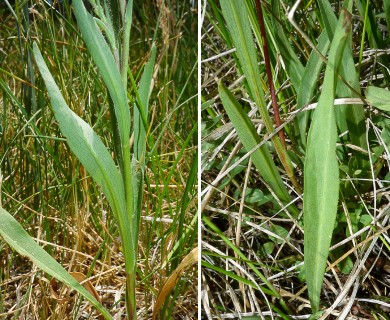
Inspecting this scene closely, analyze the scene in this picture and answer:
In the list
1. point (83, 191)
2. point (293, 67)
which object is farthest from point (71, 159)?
point (293, 67)

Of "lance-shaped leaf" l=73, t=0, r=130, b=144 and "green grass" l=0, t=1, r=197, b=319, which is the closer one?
"lance-shaped leaf" l=73, t=0, r=130, b=144

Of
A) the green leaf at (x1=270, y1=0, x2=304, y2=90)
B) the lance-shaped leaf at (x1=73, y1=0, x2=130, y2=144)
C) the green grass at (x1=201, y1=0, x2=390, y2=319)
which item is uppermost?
the lance-shaped leaf at (x1=73, y1=0, x2=130, y2=144)

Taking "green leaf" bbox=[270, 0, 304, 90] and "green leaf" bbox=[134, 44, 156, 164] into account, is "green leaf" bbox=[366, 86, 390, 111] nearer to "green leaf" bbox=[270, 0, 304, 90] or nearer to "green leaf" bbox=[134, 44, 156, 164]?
"green leaf" bbox=[270, 0, 304, 90]

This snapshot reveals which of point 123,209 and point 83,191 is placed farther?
point 83,191

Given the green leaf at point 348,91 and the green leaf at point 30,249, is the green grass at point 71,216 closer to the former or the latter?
the green leaf at point 30,249

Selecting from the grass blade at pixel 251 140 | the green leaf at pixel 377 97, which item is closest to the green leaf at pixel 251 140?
the grass blade at pixel 251 140

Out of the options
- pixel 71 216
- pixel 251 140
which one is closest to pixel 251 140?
pixel 251 140

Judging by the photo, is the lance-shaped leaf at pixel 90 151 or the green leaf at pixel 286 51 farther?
the green leaf at pixel 286 51

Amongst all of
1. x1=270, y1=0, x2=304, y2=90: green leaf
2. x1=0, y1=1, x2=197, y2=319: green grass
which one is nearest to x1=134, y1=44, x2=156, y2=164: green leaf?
x1=0, y1=1, x2=197, y2=319: green grass

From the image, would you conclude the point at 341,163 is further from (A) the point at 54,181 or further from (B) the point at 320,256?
(A) the point at 54,181
